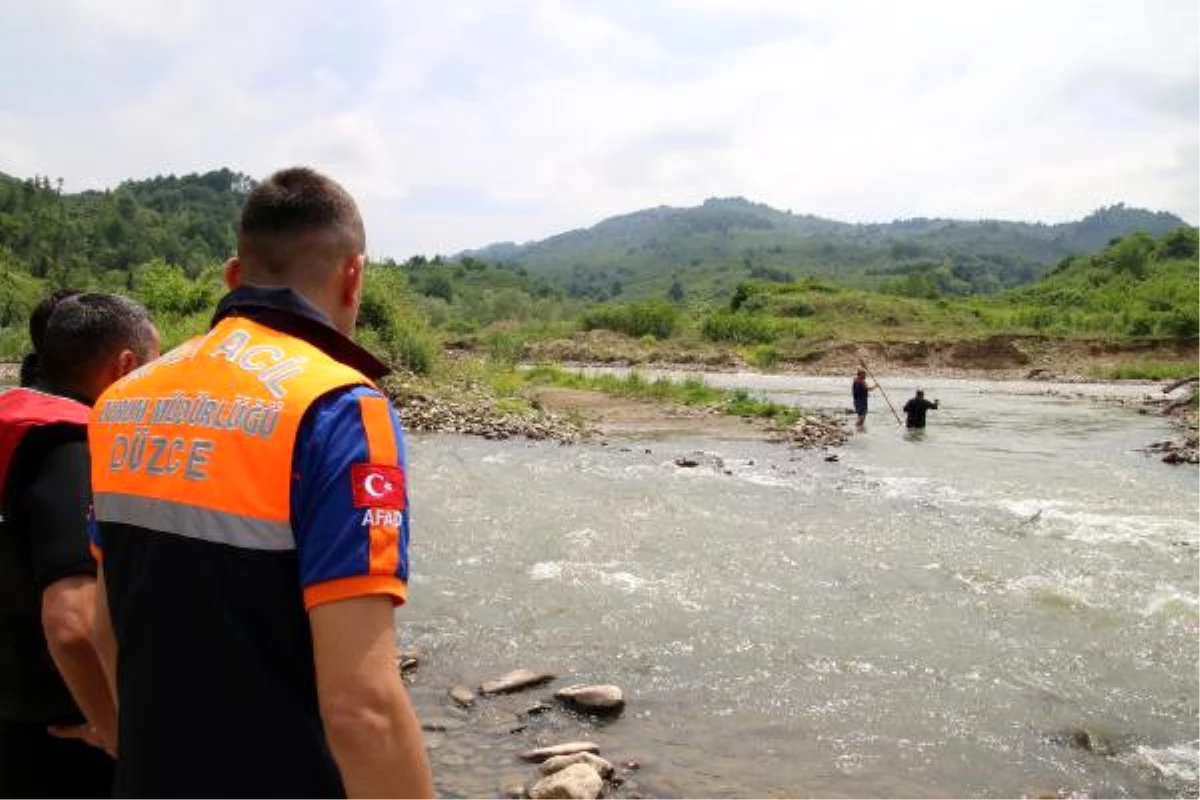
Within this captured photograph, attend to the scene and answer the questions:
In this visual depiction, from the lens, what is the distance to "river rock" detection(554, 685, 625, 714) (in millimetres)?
7152

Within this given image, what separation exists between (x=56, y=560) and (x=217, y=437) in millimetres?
1180

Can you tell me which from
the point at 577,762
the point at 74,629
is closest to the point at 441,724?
the point at 577,762

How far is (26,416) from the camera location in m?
2.76

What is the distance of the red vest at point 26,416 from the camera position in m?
2.74

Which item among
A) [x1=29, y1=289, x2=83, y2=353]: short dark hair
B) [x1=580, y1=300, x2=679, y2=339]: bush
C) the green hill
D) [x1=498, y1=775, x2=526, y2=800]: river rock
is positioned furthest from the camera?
[x1=580, y1=300, x2=679, y2=339]: bush

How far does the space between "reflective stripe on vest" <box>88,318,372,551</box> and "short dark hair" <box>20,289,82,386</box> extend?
1324mm

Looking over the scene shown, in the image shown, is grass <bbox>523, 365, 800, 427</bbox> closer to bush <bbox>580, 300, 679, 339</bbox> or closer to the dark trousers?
the dark trousers

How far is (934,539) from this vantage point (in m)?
13.3

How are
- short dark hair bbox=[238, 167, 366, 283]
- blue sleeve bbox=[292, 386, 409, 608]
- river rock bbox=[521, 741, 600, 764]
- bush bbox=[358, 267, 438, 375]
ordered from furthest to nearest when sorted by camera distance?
bush bbox=[358, 267, 438, 375]
river rock bbox=[521, 741, 600, 764]
short dark hair bbox=[238, 167, 366, 283]
blue sleeve bbox=[292, 386, 409, 608]

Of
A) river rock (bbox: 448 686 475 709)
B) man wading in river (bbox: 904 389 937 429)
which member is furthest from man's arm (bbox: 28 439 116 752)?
man wading in river (bbox: 904 389 937 429)

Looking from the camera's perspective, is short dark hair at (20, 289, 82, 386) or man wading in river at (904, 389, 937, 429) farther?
man wading in river at (904, 389, 937, 429)

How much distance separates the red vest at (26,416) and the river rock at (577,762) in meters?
4.11

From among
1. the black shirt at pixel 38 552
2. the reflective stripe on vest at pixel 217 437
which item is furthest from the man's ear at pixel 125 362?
the reflective stripe on vest at pixel 217 437

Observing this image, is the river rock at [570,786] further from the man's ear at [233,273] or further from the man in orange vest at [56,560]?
the man's ear at [233,273]
